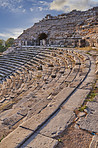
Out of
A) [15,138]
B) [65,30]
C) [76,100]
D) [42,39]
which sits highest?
[65,30]

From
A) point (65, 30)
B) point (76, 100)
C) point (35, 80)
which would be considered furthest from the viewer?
point (65, 30)

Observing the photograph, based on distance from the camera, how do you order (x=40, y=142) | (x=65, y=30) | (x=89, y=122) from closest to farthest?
(x=40, y=142) < (x=89, y=122) < (x=65, y=30)

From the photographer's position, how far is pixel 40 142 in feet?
6.83

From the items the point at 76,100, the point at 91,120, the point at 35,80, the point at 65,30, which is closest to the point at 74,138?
the point at 91,120

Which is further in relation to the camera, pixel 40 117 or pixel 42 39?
pixel 42 39

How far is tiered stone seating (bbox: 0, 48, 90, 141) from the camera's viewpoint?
367 centimetres

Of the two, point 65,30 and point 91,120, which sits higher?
point 65,30

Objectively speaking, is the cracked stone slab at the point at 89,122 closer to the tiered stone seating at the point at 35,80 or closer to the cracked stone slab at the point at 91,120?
the cracked stone slab at the point at 91,120

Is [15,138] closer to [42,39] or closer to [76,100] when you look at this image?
[76,100]

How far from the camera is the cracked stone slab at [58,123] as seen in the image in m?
2.32

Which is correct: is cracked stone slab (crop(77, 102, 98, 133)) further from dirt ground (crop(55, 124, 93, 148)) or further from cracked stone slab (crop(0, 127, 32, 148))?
cracked stone slab (crop(0, 127, 32, 148))

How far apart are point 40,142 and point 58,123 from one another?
63 centimetres

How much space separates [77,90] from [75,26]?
59.1 ft

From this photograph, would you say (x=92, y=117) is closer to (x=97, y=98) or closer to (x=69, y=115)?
(x=69, y=115)
